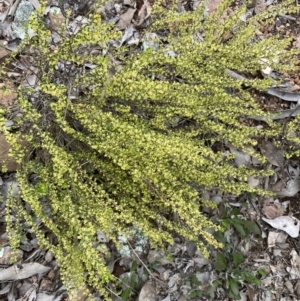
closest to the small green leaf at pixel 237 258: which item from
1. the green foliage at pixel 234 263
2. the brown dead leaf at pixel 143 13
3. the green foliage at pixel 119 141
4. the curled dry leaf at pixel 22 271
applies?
the green foliage at pixel 234 263

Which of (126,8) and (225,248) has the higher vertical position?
(126,8)

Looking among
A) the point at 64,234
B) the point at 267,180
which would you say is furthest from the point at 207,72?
the point at 64,234

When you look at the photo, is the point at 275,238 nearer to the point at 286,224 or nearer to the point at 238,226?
the point at 286,224

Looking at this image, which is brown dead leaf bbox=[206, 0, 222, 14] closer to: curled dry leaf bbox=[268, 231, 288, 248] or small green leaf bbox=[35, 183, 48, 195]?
curled dry leaf bbox=[268, 231, 288, 248]

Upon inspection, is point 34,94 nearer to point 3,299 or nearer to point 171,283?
point 3,299

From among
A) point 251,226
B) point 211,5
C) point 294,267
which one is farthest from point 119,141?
point 211,5

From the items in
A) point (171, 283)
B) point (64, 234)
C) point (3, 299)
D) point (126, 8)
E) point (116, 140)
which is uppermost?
point (126, 8)
